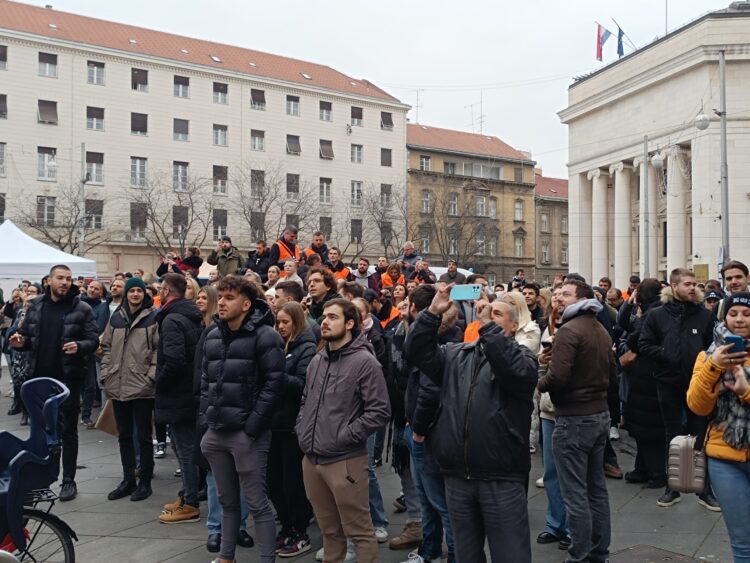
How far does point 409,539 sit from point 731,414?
286 centimetres

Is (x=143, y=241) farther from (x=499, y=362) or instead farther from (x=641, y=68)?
(x=499, y=362)

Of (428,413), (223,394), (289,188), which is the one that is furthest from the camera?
(289,188)

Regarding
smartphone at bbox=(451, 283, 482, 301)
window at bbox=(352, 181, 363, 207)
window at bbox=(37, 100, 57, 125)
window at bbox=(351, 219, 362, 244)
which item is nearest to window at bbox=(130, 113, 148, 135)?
window at bbox=(37, 100, 57, 125)

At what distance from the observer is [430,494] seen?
16.7 ft

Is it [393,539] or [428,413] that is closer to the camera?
[428,413]

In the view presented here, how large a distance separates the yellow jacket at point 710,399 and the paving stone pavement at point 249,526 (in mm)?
1820

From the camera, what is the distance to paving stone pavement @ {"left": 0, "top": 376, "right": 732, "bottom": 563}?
18.2 feet

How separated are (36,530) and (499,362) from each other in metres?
3.39

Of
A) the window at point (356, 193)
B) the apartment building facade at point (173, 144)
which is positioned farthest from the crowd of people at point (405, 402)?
the window at point (356, 193)

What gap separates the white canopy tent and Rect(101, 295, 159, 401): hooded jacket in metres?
12.4

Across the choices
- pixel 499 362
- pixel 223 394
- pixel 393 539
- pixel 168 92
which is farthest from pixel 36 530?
pixel 168 92

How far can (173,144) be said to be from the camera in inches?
1996

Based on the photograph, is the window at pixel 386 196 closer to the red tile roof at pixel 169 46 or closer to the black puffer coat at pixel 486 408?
the red tile roof at pixel 169 46

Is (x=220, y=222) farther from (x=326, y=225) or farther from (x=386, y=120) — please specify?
(x=386, y=120)
